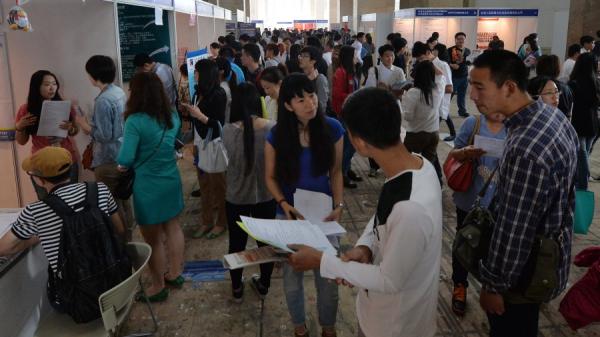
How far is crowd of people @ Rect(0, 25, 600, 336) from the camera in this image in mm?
1529

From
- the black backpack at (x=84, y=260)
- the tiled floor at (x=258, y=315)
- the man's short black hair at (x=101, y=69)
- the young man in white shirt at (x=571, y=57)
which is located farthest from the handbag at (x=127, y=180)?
Result: the young man in white shirt at (x=571, y=57)

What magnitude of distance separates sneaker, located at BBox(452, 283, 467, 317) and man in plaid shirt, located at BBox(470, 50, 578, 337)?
147cm

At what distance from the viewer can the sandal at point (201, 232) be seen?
4.59 metres

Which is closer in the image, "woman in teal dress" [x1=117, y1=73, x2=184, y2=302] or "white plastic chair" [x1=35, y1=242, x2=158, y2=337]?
"white plastic chair" [x1=35, y1=242, x2=158, y2=337]

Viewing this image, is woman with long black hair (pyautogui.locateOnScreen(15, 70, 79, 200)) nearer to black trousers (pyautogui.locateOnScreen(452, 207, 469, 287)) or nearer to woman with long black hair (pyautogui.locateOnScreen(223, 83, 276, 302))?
woman with long black hair (pyautogui.locateOnScreen(223, 83, 276, 302))

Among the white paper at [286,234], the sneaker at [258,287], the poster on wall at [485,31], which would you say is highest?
the poster on wall at [485,31]

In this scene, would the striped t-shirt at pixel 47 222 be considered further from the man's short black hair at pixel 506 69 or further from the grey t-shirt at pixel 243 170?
the man's short black hair at pixel 506 69

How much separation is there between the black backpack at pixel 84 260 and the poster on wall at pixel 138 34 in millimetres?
4041

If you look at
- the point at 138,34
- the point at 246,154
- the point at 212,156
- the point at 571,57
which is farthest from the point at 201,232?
the point at 571,57

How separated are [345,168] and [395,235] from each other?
13.7 ft

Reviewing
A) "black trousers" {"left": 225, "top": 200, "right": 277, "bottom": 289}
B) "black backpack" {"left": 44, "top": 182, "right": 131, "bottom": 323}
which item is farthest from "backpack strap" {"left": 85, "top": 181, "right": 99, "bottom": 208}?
"black trousers" {"left": 225, "top": 200, "right": 277, "bottom": 289}

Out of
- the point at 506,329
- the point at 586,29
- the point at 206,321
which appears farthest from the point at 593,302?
the point at 586,29

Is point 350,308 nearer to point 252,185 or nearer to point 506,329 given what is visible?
point 252,185

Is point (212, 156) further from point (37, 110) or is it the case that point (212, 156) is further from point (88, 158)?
point (37, 110)
